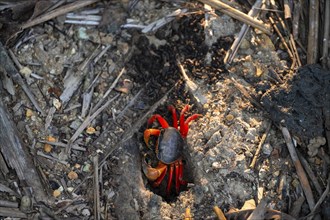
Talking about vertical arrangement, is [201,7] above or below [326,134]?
above

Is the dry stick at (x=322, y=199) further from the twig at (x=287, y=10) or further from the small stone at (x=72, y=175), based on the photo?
the small stone at (x=72, y=175)

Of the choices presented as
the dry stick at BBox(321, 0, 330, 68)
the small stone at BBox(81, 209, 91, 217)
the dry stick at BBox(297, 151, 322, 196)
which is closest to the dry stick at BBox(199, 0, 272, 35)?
the dry stick at BBox(321, 0, 330, 68)

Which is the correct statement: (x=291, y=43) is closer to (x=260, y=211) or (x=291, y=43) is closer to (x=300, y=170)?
(x=300, y=170)

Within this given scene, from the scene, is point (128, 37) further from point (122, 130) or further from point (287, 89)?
point (287, 89)

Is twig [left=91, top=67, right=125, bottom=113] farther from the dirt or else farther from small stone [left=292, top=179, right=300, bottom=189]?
small stone [left=292, top=179, right=300, bottom=189]

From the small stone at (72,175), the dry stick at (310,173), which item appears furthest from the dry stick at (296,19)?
the small stone at (72,175)

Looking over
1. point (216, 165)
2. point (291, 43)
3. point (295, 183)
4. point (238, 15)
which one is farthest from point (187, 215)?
point (238, 15)

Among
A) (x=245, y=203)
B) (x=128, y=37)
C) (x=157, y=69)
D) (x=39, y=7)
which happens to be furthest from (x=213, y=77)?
(x=39, y=7)

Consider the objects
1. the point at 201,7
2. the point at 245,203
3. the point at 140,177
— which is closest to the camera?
the point at 245,203
